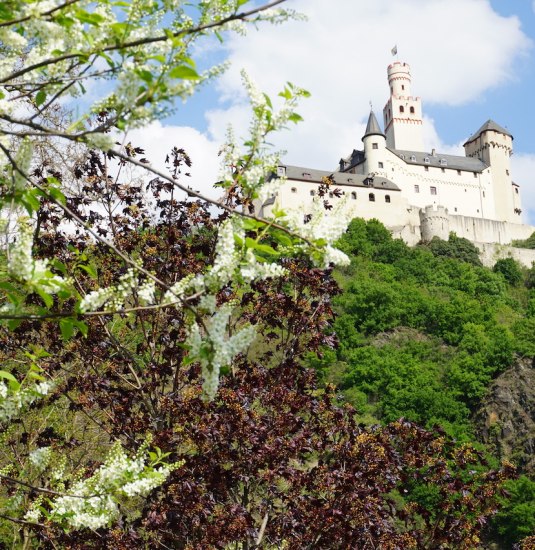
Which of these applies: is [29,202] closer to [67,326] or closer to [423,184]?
[67,326]

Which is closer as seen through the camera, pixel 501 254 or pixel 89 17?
pixel 89 17

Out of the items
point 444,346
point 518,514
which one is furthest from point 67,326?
point 444,346

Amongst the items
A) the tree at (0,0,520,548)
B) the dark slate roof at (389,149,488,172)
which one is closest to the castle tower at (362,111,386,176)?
the dark slate roof at (389,149,488,172)

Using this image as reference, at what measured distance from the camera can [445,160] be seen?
84.0 metres

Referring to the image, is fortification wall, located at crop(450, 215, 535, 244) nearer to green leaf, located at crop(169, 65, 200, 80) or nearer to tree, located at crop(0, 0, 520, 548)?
tree, located at crop(0, 0, 520, 548)

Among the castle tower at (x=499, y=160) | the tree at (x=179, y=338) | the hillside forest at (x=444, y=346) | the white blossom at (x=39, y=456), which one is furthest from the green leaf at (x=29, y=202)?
the castle tower at (x=499, y=160)

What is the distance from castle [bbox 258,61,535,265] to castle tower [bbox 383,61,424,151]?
0.13m

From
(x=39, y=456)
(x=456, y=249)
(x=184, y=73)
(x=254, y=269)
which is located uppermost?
(x=456, y=249)

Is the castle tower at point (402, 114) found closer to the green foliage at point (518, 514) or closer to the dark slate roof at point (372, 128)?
the dark slate roof at point (372, 128)

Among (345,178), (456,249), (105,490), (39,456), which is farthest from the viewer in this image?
(345,178)

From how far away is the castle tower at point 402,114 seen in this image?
9075cm

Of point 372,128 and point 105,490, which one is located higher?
point 372,128

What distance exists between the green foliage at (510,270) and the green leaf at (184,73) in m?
70.9

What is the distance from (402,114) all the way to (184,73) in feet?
308
